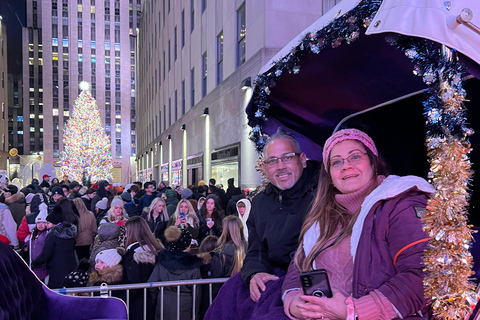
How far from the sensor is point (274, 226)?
2910 millimetres

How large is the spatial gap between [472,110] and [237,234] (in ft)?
10.4

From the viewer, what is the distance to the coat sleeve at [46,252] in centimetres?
542

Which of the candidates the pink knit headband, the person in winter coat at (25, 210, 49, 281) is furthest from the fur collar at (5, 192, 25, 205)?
the pink knit headband

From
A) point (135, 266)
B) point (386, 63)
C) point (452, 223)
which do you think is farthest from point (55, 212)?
point (452, 223)

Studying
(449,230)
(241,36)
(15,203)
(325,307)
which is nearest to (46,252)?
(15,203)

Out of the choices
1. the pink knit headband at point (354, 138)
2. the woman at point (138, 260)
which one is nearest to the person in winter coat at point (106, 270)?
the woman at point (138, 260)

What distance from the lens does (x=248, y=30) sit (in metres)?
12.4

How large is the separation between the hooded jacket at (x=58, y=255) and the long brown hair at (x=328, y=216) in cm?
447

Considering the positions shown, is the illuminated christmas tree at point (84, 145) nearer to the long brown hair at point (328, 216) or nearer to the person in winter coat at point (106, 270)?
the person in winter coat at point (106, 270)

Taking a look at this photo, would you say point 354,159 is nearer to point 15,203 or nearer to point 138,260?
point 138,260

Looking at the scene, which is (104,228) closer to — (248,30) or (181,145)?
(248,30)

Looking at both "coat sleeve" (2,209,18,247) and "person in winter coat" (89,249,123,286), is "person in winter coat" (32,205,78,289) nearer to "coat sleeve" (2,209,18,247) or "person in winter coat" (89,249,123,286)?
"person in winter coat" (89,249,123,286)

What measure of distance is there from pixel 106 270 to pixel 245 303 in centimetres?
239

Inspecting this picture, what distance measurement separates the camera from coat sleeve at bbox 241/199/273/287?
Answer: 9.37ft
